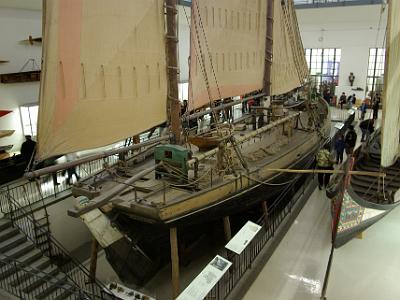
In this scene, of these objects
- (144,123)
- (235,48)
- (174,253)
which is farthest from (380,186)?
(144,123)

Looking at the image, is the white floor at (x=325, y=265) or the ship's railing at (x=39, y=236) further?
the ship's railing at (x=39, y=236)

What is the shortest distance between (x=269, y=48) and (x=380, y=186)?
4.66m

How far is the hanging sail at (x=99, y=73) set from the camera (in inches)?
178

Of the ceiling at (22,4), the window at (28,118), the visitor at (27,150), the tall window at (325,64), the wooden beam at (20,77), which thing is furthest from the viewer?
the tall window at (325,64)

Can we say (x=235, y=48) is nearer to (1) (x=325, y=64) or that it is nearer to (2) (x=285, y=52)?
(2) (x=285, y=52)

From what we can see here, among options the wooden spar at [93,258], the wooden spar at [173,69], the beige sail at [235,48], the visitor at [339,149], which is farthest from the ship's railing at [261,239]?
the beige sail at [235,48]

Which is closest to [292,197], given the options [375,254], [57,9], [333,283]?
[375,254]

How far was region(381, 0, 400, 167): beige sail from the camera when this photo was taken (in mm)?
6039

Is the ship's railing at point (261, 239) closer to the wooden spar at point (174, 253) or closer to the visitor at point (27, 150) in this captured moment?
the wooden spar at point (174, 253)

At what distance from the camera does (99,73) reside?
521 centimetres

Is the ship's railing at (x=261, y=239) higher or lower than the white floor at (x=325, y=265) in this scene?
higher

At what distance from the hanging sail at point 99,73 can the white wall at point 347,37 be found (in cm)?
1387

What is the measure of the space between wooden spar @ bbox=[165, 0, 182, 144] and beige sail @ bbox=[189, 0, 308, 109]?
76 centimetres

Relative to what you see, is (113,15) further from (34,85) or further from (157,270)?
(34,85)
